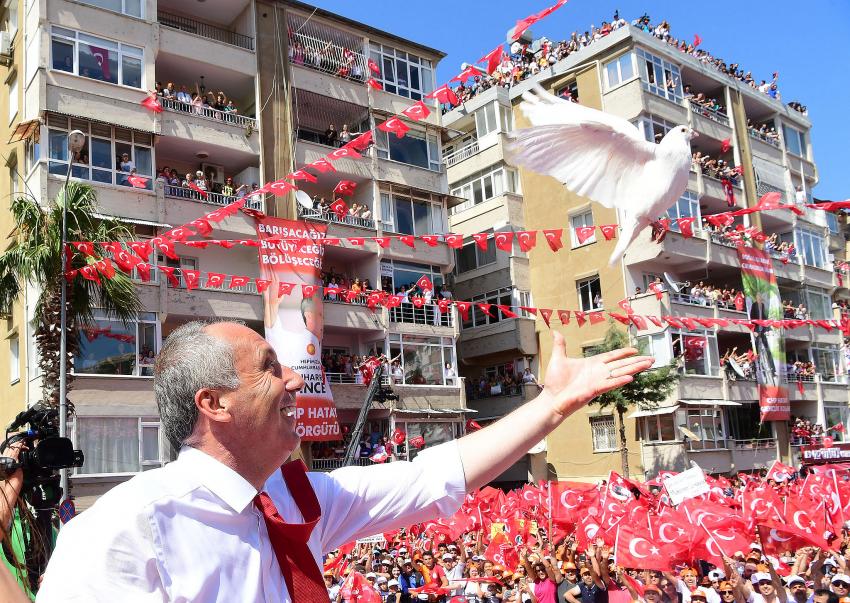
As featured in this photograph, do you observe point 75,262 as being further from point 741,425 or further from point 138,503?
point 741,425

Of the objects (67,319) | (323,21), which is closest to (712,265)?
(323,21)

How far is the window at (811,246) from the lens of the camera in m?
41.3

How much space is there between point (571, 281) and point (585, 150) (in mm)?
28791

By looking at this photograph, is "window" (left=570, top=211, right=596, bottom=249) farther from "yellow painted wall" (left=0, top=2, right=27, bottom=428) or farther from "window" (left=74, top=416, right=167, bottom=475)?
"yellow painted wall" (left=0, top=2, right=27, bottom=428)

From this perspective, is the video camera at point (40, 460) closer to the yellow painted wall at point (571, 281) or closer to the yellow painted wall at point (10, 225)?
the yellow painted wall at point (10, 225)

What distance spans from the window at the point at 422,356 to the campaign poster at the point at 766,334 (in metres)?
12.0

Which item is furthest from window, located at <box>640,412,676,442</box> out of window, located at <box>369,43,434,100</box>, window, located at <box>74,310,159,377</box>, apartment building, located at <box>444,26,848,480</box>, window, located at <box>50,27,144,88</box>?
window, located at <box>50,27,144,88</box>

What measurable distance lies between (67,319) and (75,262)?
1246mm

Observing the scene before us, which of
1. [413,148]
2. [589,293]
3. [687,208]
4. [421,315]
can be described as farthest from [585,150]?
[687,208]

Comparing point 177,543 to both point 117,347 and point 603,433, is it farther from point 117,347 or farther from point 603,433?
point 603,433

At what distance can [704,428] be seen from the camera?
3269 cm

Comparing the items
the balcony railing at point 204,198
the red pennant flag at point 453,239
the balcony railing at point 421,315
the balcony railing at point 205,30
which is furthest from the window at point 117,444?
the balcony railing at point 205,30

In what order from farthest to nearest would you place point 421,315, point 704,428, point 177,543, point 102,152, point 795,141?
point 795,141
point 704,428
point 421,315
point 102,152
point 177,543

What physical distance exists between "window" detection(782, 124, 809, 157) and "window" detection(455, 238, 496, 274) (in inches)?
671
